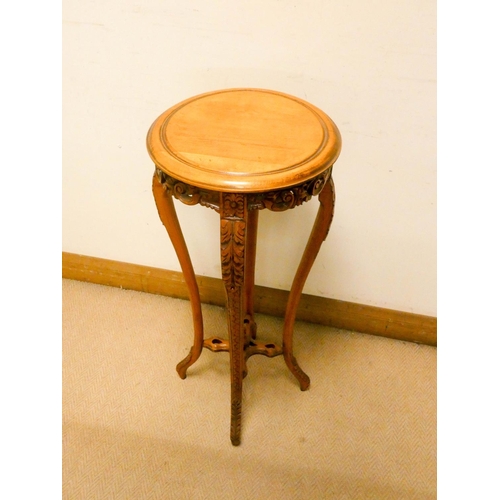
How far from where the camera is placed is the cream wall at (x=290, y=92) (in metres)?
1.33

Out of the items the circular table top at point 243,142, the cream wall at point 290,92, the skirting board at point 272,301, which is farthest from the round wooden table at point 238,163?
the skirting board at point 272,301

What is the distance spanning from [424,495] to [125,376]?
0.96 metres

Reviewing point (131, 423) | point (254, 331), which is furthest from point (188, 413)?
point (254, 331)

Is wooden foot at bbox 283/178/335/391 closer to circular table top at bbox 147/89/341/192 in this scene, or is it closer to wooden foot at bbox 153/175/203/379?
circular table top at bbox 147/89/341/192

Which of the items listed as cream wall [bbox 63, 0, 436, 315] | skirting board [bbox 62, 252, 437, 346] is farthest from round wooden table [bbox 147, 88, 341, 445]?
skirting board [bbox 62, 252, 437, 346]

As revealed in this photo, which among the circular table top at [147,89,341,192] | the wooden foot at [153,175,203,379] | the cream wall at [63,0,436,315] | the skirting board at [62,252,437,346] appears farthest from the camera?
the skirting board at [62,252,437,346]

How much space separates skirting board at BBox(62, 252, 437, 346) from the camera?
5.73ft

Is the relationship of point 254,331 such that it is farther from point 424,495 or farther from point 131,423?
point 424,495

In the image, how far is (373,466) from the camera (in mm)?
1400

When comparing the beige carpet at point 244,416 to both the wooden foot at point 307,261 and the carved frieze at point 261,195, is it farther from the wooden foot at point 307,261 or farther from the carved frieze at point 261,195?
the carved frieze at point 261,195

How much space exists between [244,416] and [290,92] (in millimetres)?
977

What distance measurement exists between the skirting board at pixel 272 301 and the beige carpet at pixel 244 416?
44mm

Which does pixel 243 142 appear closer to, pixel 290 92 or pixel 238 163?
pixel 238 163

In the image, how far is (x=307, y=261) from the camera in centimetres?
132
